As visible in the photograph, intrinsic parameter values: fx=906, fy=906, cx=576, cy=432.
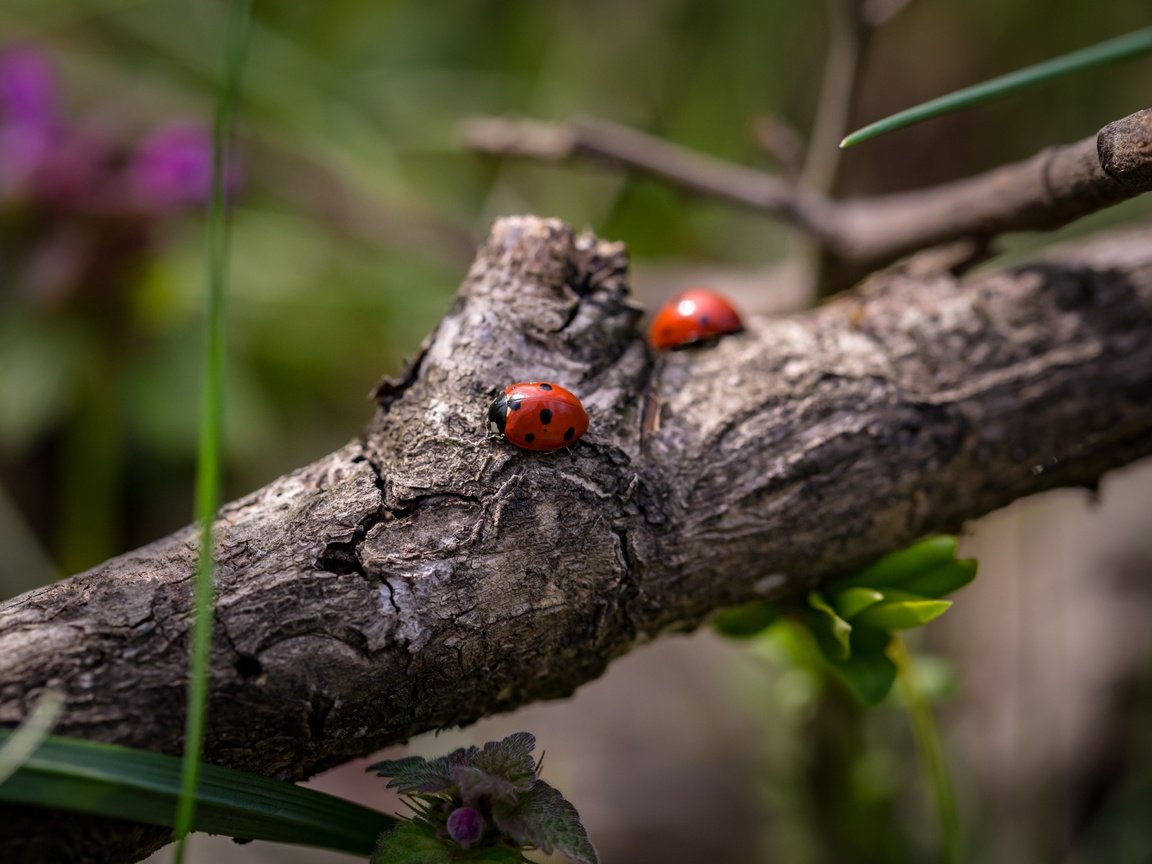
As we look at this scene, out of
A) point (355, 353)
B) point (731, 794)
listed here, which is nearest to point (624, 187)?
point (355, 353)

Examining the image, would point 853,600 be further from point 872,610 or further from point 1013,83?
point 1013,83

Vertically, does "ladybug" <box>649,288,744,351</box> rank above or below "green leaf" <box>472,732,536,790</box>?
above

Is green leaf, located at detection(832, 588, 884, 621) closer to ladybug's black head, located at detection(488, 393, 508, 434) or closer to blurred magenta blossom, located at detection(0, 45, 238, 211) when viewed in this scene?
ladybug's black head, located at detection(488, 393, 508, 434)

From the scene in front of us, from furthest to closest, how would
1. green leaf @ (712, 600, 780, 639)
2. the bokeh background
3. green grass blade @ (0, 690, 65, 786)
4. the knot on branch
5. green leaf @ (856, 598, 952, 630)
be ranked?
the bokeh background < green leaf @ (712, 600, 780, 639) < green leaf @ (856, 598, 952, 630) < the knot on branch < green grass blade @ (0, 690, 65, 786)

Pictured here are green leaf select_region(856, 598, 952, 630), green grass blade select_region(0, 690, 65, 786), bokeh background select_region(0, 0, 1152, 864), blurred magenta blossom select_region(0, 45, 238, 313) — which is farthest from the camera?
blurred magenta blossom select_region(0, 45, 238, 313)

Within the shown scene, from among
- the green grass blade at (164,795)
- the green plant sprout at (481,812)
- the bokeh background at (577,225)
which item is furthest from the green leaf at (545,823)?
the bokeh background at (577,225)

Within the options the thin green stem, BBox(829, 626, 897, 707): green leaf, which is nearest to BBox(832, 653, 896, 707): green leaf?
BBox(829, 626, 897, 707): green leaf

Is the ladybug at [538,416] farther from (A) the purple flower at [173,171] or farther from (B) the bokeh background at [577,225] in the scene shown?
(A) the purple flower at [173,171]
